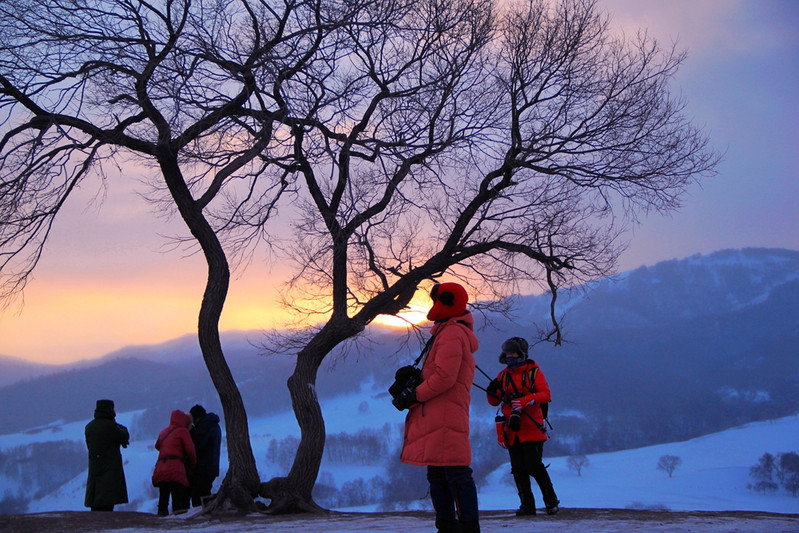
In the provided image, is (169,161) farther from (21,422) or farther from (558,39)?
(21,422)

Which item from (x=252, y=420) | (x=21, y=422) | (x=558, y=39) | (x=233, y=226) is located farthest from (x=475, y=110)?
(x=21, y=422)

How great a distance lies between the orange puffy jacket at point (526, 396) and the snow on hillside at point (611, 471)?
59.9 m

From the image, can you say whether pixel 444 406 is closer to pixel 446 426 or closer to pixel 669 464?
pixel 446 426

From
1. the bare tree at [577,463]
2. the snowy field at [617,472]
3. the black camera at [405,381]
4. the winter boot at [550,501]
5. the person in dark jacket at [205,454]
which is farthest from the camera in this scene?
the bare tree at [577,463]

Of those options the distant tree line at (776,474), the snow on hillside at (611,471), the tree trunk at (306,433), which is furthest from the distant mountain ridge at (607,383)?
the tree trunk at (306,433)

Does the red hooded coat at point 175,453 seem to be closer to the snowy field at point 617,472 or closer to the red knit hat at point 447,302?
the red knit hat at point 447,302

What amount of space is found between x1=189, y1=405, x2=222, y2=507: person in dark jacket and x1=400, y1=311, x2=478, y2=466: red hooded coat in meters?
5.61

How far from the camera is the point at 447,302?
16.4 ft

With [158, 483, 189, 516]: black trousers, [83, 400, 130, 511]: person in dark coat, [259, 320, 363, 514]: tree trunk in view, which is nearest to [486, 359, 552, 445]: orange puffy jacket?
[259, 320, 363, 514]: tree trunk

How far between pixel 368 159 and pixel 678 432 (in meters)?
142

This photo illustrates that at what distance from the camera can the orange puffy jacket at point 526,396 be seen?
7.25 metres

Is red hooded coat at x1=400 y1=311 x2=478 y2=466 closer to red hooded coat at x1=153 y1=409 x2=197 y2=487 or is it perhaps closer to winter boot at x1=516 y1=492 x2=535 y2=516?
winter boot at x1=516 y1=492 x2=535 y2=516

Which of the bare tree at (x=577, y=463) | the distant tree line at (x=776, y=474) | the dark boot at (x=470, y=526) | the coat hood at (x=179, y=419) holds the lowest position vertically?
the distant tree line at (x=776, y=474)

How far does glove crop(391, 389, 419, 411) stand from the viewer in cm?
476
